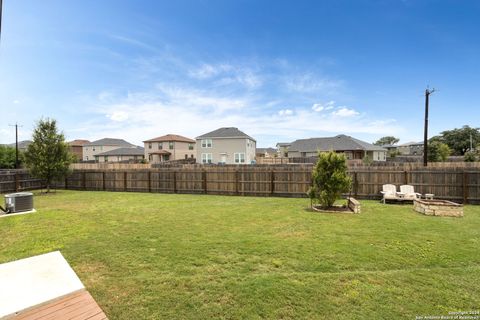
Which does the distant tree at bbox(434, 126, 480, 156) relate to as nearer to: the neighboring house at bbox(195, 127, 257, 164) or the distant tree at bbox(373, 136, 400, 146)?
the distant tree at bbox(373, 136, 400, 146)

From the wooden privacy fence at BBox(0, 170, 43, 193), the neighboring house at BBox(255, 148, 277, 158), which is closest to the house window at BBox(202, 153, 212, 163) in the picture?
the neighboring house at BBox(255, 148, 277, 158)

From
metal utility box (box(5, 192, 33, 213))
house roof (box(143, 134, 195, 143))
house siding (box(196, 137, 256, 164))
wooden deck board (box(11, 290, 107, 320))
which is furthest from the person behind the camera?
house roof (box(143, 134, 195, 143))

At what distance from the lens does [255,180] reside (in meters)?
13.9

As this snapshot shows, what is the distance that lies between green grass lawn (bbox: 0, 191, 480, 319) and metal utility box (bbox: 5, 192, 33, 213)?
168cm

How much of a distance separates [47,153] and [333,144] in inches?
1439

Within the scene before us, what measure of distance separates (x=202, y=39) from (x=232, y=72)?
14.1 ft

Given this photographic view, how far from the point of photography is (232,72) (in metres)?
19.9

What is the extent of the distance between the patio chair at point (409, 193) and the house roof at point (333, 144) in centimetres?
2290

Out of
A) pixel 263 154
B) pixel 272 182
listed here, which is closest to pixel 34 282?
pixel 272 182

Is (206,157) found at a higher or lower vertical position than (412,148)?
lower

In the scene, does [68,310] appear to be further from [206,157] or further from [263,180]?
[206,157]

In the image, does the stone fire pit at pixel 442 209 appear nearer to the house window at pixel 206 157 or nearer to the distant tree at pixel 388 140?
the house window at pixel 206 157

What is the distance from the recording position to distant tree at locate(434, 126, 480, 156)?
55541 mm

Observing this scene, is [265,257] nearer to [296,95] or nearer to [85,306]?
[85,306]
